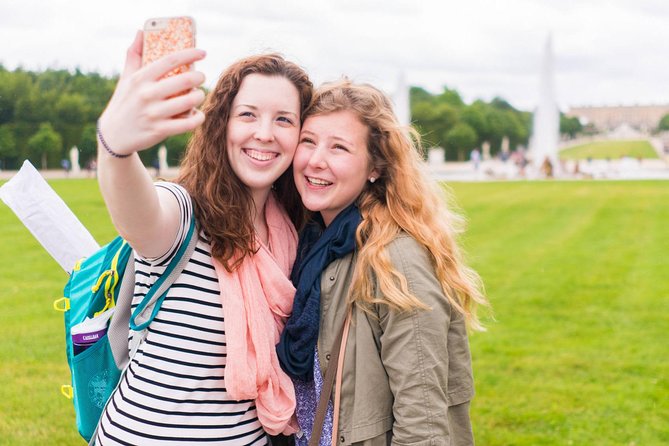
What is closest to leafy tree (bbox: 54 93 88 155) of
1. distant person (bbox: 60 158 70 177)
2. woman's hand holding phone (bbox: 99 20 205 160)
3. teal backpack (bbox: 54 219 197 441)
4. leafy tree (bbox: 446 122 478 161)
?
distant person (bbox: 60 158 70 177)

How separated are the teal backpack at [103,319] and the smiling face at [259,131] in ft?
1.08

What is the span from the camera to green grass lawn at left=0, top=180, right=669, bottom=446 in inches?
205

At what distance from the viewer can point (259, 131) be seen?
2424 millimetres

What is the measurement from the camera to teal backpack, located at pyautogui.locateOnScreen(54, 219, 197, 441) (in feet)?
7.39

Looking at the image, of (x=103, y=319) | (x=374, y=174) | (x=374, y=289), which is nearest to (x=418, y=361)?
(x=374, y=289)

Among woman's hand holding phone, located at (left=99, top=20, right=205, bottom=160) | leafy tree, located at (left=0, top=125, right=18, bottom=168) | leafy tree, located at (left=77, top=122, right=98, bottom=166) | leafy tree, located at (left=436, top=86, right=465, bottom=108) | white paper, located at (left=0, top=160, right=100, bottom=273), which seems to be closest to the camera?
woman's hand holding phone, located at (left=99, top=20, right=205, bottom=160)

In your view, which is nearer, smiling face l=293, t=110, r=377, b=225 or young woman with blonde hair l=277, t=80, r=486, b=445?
young woman with blonde hair l=277, t=80, r=486, b=445

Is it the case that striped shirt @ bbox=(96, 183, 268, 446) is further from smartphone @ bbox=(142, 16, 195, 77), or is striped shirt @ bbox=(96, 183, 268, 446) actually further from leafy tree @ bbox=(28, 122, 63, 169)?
leafy tree @ bbox=(28, 122, 63, 169)

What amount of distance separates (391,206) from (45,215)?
1.41m

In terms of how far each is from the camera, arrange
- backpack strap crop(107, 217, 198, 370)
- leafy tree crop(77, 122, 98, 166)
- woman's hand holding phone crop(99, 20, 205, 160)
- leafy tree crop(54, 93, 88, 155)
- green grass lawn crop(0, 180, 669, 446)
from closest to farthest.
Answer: woman's hand holding phone crop(99, 20, 205, 160), backpack strap crop(107, 217, 198, 370), leafy tree crop(77, 122, 98, 166), green grass lawn crop(0, 180, 669, 446), leafy tree crop(54, 93, 88, 155)

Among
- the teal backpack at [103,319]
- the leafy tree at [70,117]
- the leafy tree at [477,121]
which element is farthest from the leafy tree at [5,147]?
the leafy tree at [477,121]

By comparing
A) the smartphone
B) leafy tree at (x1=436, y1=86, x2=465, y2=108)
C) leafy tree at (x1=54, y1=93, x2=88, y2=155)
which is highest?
leafy tree at (x1=436, y1=86, x2=465, y2=108)

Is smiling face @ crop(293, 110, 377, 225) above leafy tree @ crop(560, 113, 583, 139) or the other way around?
the other way around

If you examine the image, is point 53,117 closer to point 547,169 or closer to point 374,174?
point 374,174
